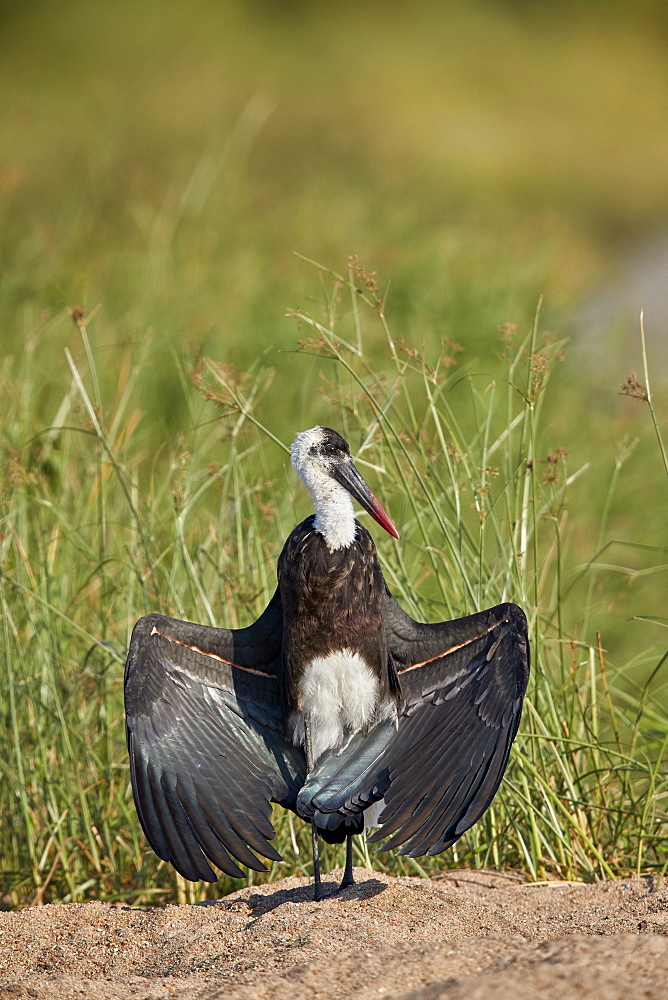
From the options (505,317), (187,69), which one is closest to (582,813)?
(505,317)

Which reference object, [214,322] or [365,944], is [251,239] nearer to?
[214,322]

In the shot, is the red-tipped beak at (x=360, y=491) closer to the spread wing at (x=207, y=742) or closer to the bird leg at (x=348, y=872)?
the spread wing at (x=207, y=742)

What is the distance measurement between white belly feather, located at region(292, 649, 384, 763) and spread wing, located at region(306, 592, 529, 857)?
51mm

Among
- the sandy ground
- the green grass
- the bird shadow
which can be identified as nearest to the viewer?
the sandy ground

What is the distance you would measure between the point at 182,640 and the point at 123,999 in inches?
35.5

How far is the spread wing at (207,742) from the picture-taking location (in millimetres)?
2537

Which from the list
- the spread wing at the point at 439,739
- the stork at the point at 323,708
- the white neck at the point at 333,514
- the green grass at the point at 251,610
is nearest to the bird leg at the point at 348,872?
the stork at the point at 323,708

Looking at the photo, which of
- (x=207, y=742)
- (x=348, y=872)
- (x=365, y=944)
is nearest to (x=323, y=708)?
(x=207, y=742)

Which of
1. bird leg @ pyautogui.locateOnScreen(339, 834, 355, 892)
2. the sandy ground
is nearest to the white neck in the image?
bird leg @ pyautogui.locateOnScreen(339, 834, 355, 892)

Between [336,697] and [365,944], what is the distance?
0.68 meters

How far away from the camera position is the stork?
251 centimetres

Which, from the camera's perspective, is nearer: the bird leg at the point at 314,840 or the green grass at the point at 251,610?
the bird leg at the point at 314,840

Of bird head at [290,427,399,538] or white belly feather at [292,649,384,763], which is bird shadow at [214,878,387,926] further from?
bird head at [290,427,399,538]

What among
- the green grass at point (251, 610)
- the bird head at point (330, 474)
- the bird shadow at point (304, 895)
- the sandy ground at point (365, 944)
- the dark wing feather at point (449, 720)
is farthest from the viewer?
the green grass at point (251, 610)
